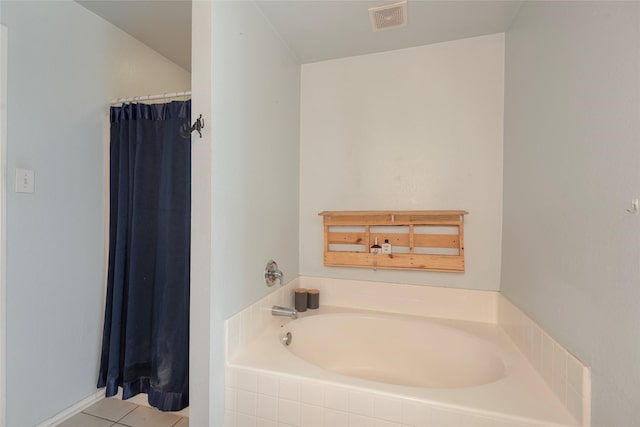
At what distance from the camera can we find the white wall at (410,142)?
176 cm

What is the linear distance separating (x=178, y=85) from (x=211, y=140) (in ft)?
5.73

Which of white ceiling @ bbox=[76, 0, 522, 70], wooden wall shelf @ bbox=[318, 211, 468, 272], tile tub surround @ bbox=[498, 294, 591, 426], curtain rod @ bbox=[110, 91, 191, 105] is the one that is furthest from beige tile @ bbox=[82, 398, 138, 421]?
white ceiling @ bbox=[76, 0, 522, 70]

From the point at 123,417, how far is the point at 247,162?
168cm

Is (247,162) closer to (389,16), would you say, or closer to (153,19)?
(389,16)

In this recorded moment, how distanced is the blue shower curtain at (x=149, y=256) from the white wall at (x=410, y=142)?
85 centimetres

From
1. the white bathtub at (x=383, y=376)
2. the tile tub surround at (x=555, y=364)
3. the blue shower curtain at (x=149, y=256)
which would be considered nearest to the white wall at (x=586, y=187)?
the tile tub surround at (x=555, y=364)

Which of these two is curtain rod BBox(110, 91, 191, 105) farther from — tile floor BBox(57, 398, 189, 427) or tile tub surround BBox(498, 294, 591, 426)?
tile tub surround BBox(498, 294, 591, 426)

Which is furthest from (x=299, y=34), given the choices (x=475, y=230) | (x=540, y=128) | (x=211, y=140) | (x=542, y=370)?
(x=542, y=370)

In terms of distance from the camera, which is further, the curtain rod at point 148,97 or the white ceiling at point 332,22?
the curtain rod at point 148,97

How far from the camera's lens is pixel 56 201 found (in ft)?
5.36

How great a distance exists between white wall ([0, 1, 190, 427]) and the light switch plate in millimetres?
28

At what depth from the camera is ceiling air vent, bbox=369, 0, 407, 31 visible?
1.51m

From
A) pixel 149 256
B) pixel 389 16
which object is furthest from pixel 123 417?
pixel 389 16

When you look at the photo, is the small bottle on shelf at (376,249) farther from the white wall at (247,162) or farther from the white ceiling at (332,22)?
the white ceiling at (332,22)
